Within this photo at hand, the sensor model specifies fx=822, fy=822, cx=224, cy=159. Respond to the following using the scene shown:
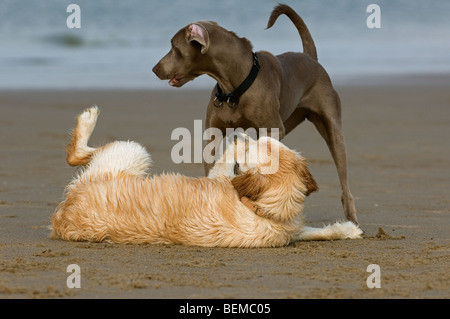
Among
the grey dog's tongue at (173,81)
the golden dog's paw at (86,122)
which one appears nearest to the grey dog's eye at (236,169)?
the grey dog's tongue at (173,81)

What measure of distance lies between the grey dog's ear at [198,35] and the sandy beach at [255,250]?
1849 mm

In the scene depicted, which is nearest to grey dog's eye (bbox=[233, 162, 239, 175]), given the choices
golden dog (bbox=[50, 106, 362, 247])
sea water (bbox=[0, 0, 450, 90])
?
golden dog (bbox=[50, 106, 362, 247])

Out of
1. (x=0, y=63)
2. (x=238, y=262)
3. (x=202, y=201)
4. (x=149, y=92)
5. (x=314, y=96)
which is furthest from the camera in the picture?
(x=0, y=63)

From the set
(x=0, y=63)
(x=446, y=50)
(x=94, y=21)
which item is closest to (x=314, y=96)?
(x=0, y=63)

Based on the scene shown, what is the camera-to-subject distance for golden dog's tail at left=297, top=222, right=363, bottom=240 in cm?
637

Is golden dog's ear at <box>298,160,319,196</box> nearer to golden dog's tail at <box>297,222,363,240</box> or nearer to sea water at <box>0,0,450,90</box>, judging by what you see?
golden dog's tail at <box>297,222,363,240</box>

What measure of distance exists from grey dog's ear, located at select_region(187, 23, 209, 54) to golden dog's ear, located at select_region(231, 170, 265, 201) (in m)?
1.53

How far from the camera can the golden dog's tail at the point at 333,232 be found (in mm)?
6367

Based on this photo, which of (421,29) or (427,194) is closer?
(427,194)

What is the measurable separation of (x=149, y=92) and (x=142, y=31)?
11402 mm
